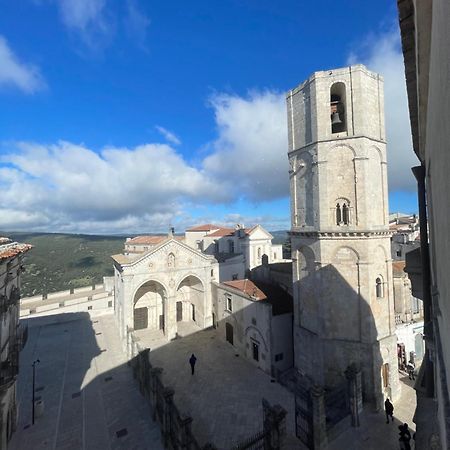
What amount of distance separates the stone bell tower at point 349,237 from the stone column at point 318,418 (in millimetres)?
3303

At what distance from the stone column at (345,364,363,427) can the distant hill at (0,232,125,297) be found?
5477 cm

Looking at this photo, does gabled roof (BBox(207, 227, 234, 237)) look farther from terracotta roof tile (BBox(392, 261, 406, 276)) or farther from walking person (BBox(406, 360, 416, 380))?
walking person (BBox(406, 360, 416, 380))

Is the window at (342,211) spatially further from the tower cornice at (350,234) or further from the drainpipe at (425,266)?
the drainpipe at (425,266)

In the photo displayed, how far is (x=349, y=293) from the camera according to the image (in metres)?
14.2

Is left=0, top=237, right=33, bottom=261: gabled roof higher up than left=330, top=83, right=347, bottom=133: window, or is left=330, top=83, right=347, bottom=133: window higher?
left=330, top=83, right=347, bottom=133: window

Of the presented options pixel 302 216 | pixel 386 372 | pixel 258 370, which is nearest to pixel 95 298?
pixel 258 370

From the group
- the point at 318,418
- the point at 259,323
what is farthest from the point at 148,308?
the point at 318,418

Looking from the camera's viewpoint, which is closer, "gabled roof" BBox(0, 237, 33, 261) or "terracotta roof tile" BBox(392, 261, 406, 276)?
"gabled roof" BBox(0, 237, 33, 261)

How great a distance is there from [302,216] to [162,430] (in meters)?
12.5

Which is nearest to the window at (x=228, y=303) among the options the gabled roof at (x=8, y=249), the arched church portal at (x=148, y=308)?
the arched church portal at (x=148, y=308)

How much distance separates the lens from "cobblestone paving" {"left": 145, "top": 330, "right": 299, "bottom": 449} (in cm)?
1288

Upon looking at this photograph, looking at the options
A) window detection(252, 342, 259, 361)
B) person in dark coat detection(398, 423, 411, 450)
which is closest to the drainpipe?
person in dark coat detection(398, 423, 411, 450)

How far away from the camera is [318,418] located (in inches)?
449

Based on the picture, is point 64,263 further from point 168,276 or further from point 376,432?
point 376,432
